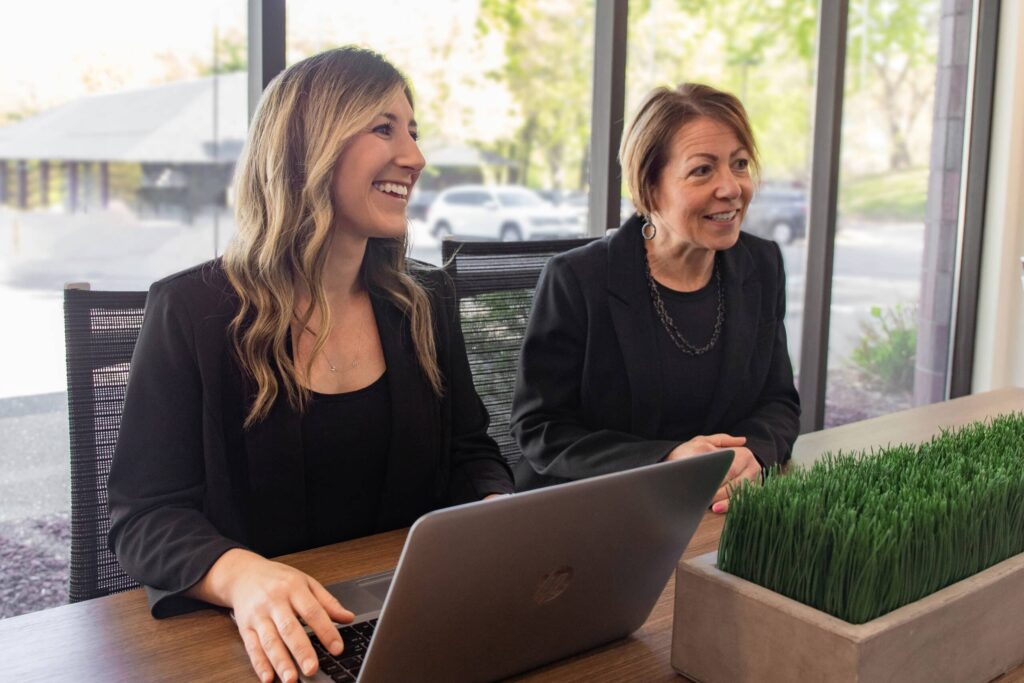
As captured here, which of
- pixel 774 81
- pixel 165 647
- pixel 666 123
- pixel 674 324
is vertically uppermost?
pixel 774 81

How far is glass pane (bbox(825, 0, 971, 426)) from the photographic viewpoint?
14.3 ft

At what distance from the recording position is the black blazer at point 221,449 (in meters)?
1.30

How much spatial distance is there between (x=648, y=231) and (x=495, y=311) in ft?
1.18

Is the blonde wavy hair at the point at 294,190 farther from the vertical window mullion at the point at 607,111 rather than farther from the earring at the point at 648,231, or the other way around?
the vertical window mullion at the point at 607,111

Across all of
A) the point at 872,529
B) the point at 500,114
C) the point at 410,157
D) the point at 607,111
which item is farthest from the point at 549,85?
the point at 872,529

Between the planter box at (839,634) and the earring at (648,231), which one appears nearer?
the planter box at (839,634)

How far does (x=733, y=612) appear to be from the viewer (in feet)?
3.18

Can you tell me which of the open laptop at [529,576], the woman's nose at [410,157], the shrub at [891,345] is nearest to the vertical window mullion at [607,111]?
the woman's nose at [410,157]

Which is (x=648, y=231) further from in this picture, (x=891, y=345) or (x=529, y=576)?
(x=891, y=345)

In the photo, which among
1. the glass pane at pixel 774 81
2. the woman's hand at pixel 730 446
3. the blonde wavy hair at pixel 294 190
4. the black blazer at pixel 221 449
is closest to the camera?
A: the black blazer at pixel 221 449

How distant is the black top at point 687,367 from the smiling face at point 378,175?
63cm

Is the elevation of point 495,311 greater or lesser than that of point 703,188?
lesser

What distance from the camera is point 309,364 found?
1547 mm

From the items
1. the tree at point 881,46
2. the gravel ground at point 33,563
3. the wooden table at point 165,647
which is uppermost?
the tree at point 881,46
